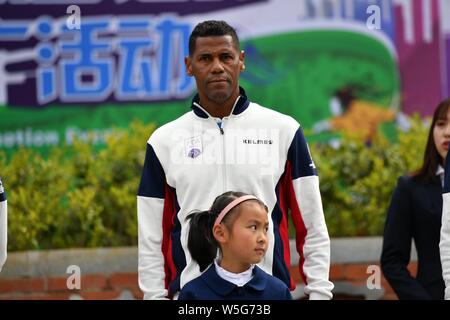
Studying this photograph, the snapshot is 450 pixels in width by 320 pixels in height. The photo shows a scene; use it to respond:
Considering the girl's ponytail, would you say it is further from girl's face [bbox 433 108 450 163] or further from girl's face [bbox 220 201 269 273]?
girl's face [bbox 433 108 450 163]

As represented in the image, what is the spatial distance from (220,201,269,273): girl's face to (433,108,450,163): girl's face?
1.53 meters

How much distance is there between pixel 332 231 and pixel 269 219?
9.06 ft

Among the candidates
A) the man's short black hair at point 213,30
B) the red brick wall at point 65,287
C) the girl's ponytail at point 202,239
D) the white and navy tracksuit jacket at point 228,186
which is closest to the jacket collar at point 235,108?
the white and navy tracksuit jacket at point 228,186

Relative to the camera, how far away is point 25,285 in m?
6.57

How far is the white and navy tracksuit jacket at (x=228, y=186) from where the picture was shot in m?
4.48

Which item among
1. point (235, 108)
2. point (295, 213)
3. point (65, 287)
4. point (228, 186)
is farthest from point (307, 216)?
point (65, 287)

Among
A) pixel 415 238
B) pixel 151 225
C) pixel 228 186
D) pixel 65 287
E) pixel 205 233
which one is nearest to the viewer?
pixel 205 233

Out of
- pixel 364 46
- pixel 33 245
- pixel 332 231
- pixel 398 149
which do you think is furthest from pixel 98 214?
pixel 364 46

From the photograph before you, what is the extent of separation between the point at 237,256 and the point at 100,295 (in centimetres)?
250

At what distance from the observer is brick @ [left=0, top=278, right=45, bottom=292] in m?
6.56

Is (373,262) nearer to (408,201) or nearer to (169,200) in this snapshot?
(408,201)

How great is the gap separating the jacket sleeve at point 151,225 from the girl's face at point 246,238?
1.36 ft

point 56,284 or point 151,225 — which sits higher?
point 151,225

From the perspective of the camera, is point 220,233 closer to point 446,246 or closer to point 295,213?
point 295,213
